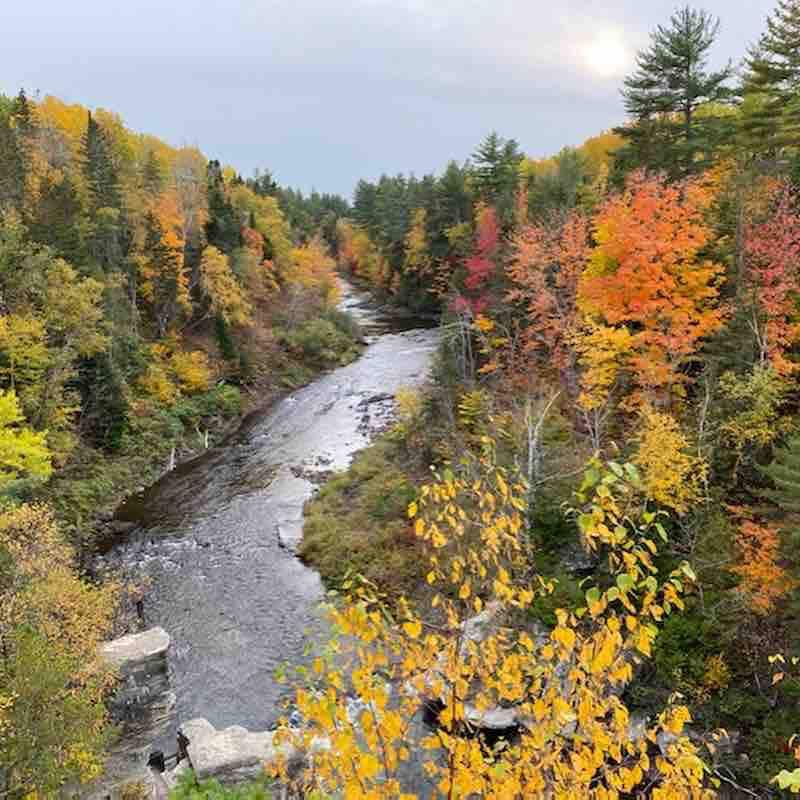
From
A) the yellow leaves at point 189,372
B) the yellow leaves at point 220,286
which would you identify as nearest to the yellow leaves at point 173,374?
the yellow leaves at point 189,372

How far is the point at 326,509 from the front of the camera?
33.4 meters

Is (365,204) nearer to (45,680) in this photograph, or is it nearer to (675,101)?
(675,101)

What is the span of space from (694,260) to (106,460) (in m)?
31.1

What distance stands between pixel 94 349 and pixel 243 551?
14781 mm

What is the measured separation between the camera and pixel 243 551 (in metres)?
30.3

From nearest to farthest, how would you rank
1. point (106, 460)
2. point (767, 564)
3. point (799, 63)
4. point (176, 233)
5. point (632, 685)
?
point (767, 564), point (632, 685), point (799, 63), point (106, 460), point (176, 233)

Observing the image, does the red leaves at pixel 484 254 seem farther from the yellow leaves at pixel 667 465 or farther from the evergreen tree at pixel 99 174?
the evergreen tree at pixel 99 174

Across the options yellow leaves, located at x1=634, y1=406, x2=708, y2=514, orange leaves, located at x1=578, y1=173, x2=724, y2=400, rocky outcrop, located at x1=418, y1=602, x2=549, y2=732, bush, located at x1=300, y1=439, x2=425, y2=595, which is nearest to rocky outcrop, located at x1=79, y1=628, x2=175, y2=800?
rocky outcrop, located at x1=418, y1=602, x2=549, y2=732

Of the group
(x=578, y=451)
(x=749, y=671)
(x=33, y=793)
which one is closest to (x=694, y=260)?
(x=578, y=451)

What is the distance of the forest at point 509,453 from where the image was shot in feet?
19.0

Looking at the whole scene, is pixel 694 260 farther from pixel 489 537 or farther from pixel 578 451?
pixel 489 537

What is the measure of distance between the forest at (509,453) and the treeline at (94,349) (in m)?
0.16

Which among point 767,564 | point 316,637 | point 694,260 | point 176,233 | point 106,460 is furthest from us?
point 176,233

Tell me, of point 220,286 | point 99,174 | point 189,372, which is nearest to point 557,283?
point 189,372
